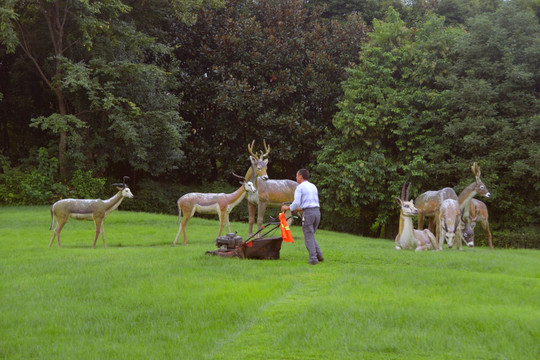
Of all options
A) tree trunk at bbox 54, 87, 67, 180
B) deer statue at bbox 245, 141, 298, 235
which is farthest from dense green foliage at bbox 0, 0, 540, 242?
deer statue at bbox 245, 141, 298, 235

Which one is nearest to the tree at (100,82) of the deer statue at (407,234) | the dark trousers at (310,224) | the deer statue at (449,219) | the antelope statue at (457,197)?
the antelope statue at (457,197)

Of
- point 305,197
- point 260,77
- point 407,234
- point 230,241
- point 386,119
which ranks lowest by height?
point 230,241

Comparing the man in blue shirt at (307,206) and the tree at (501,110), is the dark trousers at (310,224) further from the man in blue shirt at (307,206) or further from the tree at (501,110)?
the tree at (501,110)

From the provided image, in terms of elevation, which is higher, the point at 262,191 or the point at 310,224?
the point at 262,191

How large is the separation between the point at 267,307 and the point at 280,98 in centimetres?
2508

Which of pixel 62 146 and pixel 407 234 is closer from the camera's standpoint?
pixel 407 234

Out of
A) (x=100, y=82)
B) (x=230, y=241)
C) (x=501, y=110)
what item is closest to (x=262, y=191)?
(x=230, y=241)

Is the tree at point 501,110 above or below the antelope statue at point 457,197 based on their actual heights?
above

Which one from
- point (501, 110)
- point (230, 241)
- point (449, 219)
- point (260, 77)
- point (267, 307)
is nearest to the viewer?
point (267, 307)

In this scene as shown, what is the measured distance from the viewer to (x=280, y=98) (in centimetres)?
3409

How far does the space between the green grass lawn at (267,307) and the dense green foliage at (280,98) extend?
13.3 m

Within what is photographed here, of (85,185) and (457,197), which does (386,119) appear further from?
(85,185)

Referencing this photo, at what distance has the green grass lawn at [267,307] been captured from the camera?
811 cm

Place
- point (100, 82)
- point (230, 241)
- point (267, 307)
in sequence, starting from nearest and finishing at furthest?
point (267, 307), point (230, 241), point (100, 82)
